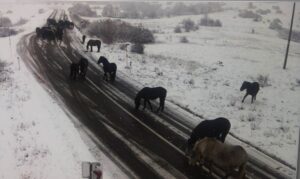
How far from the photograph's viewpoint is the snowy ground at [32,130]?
24.1 ft

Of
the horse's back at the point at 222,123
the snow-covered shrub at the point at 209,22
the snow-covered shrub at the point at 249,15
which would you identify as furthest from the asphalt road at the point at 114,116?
the snow-covered shrub at the point at 249,15

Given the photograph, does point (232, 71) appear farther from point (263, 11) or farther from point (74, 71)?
point (74, 71)

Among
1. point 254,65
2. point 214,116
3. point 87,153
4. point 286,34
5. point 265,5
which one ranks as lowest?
point 87,153

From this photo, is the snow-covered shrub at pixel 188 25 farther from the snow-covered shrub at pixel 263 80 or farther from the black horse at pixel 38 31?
the black horse at pixel 38 31

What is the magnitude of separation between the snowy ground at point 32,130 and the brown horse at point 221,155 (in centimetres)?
147

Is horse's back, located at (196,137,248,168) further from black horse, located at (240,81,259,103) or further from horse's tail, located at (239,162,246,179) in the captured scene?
black horse, located at (240,81,259,103)

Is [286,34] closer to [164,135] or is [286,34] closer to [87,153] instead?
[164,135]

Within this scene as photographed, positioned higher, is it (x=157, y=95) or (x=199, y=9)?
(x=199, y=9)

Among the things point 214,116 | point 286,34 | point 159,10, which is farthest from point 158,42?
point 286,34

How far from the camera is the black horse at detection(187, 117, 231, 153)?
25.0ft

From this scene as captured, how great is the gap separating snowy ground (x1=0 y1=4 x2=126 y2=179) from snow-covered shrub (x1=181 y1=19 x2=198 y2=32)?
2534 mm

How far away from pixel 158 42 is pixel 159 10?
2.13 feet

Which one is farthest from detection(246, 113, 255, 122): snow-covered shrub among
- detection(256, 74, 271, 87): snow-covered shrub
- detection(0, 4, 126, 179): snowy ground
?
detection(0, 4, 126, 179): snowy ground

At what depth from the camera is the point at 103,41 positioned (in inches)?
320
